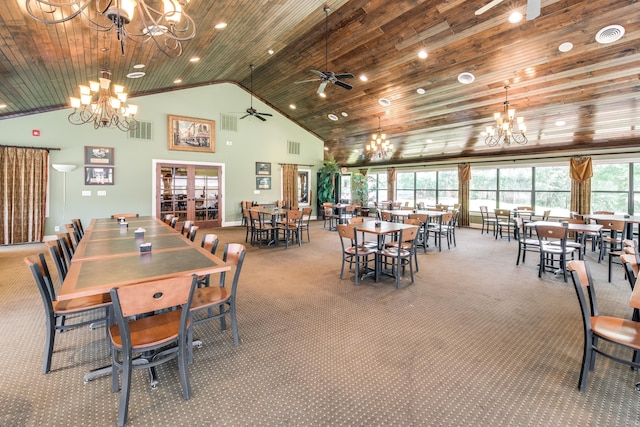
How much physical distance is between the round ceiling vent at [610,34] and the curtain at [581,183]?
186 inches

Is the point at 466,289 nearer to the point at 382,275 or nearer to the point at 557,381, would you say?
the point at 382,275

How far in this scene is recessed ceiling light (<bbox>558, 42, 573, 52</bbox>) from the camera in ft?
15.4

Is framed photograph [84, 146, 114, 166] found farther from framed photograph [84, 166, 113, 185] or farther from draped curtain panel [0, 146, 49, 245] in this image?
draped curtain panel [0, 146, 49, 245]

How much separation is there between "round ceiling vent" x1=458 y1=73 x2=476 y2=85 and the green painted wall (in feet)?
21.7

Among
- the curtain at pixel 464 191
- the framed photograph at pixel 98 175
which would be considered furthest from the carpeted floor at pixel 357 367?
the curtain at pixel 464 191

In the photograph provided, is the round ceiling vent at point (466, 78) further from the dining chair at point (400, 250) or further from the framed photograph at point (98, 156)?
the framed photograph at point (98, 156)

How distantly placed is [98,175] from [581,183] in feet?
43.1

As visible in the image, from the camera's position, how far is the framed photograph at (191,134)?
8.98m

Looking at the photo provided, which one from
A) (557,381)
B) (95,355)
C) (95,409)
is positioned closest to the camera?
(95,409)

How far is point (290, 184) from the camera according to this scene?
1144cm

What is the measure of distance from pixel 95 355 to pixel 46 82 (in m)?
5.61

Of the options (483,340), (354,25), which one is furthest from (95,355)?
(354,25)

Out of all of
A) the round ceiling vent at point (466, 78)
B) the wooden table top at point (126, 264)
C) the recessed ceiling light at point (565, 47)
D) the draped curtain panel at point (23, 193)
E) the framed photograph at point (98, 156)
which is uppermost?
the round ceiling vent at point (466, 78)

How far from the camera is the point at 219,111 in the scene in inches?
385
